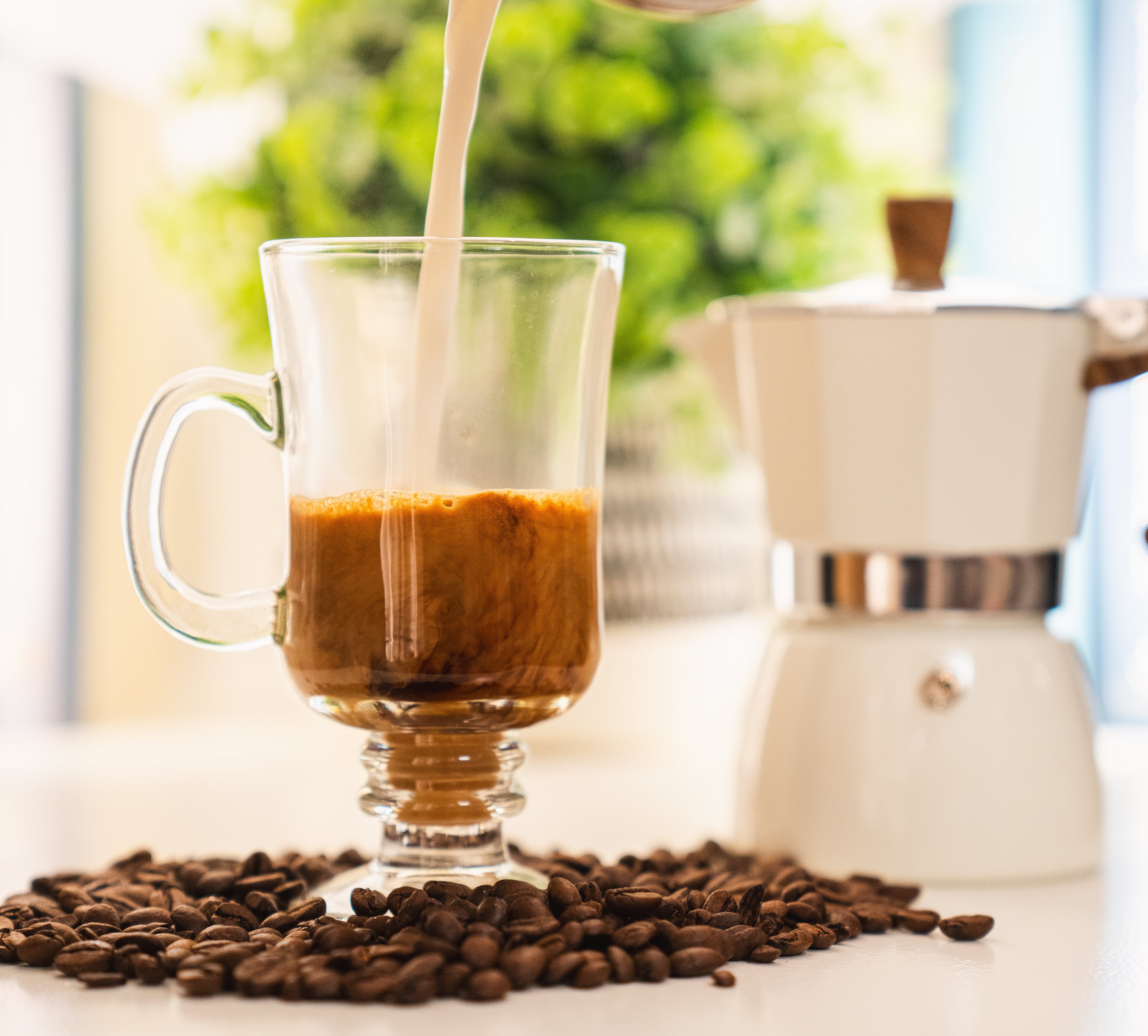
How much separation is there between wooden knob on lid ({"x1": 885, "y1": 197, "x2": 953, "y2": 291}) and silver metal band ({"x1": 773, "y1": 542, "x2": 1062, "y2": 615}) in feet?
0.57

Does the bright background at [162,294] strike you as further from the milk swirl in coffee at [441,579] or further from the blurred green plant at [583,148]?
the milk swirl in coffee at [441,579]

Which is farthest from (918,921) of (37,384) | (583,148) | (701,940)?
(37,384)

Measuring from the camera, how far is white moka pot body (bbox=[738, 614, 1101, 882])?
0.84m

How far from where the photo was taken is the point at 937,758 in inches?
33.3

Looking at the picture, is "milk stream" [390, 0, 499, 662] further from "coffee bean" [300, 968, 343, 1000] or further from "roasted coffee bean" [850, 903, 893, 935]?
"roasted coffee bean" [850, 903, 893, 935]

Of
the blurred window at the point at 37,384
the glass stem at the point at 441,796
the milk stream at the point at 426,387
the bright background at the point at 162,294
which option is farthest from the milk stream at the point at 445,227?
the blurred window at the point at 37,384

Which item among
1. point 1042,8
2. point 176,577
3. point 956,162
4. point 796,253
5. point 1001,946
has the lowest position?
point 1001,946

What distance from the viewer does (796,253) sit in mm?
1439

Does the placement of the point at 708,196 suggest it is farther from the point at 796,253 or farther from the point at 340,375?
the point at 340,375

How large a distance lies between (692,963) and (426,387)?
0.94ft

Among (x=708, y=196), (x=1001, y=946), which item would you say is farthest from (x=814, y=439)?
(x=708, y=196)

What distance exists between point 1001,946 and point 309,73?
42.8 inches

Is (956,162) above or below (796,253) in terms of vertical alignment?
above

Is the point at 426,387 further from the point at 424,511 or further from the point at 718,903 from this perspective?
the point at 718,903
